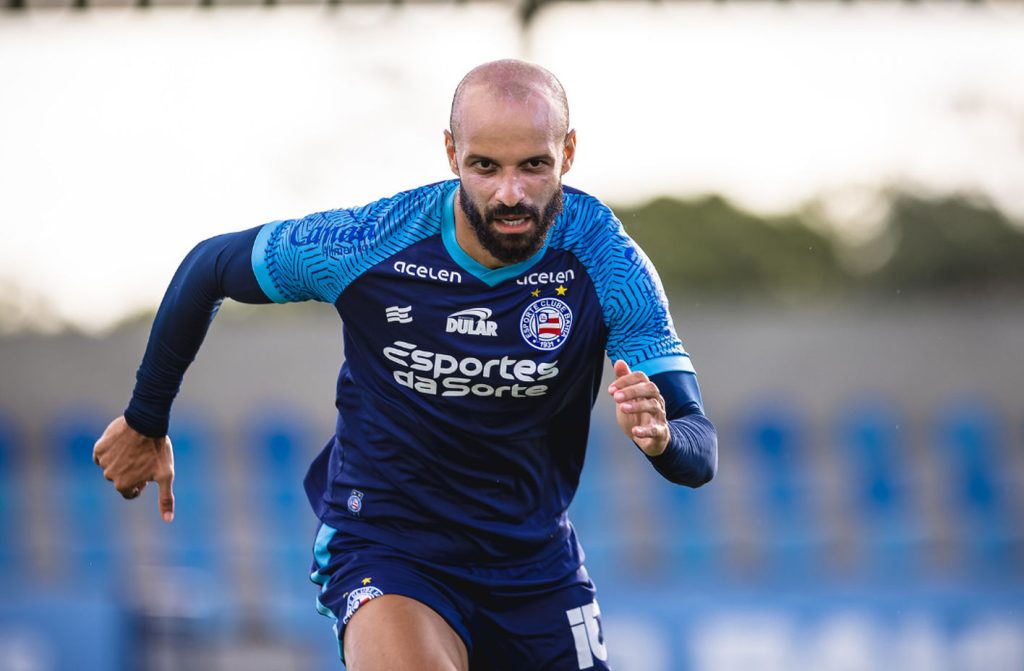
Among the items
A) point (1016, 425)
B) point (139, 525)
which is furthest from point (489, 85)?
point (1016, 425)

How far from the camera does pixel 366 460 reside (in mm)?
4160

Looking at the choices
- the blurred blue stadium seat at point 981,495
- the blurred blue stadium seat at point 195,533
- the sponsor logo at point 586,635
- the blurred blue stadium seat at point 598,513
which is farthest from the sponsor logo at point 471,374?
the blurred blue stadium seat at point 981,495

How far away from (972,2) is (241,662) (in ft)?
26.4

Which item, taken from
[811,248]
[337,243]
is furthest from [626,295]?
[811,248]

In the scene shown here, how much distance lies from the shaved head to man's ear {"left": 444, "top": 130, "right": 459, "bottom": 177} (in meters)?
0.08

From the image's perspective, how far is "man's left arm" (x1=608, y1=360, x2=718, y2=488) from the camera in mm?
3475

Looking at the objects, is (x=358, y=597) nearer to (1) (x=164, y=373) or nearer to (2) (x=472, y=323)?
(2) (x=472, y=323)

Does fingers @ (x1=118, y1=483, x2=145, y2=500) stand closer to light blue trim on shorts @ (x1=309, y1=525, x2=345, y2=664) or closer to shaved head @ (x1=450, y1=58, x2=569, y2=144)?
light blue trim on shorts @ (x1=309, y1=525, x2=345, y2=664)

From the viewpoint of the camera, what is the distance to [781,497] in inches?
614

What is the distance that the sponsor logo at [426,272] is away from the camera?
4.03 meters

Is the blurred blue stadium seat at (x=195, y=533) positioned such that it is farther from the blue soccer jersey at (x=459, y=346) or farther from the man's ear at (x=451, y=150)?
the man's ear at (x=451, y=150)

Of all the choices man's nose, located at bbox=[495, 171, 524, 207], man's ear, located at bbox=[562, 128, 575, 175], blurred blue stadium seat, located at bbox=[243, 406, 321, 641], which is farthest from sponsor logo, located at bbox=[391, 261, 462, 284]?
blurred blue stadium seat, located at bbox=[243, 406, 321, 641]

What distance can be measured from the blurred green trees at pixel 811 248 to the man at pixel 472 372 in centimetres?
4262

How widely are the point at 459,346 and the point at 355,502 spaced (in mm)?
601
